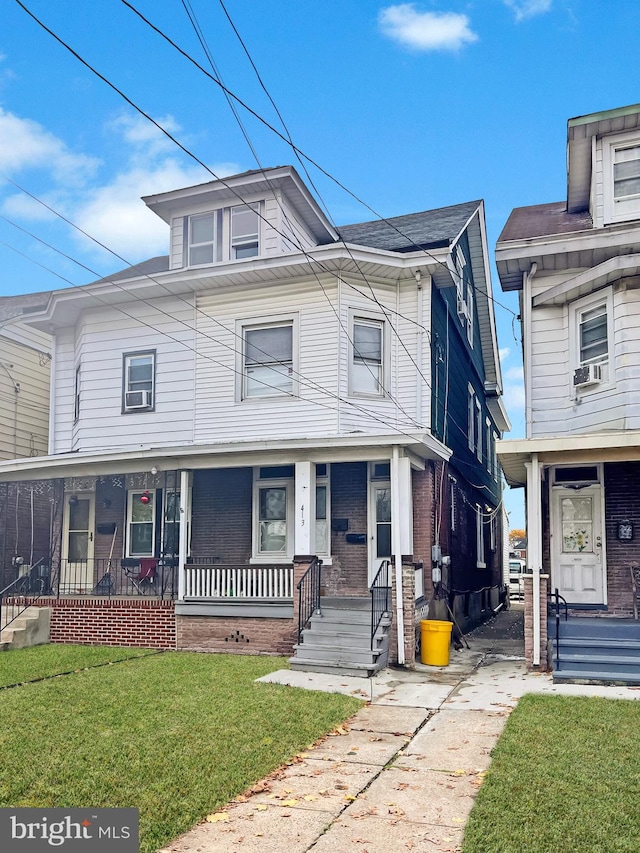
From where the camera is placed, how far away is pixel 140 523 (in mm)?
17031

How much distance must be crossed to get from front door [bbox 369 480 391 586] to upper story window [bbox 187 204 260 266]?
212 inches

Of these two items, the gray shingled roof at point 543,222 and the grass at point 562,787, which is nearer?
the grass at point 562,787

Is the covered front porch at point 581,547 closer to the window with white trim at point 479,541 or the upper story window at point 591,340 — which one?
the upper story window at point 591,340

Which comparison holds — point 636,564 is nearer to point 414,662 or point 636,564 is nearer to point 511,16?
point 414,662

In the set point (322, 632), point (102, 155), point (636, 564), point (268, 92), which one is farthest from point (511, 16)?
A: point (322, 632)

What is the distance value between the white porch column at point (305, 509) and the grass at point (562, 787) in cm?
558

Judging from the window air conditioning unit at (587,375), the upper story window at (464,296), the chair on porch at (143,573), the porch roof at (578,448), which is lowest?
the chair on porch at (143,573)

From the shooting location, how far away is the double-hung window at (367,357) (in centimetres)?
1514

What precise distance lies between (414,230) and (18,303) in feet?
35.8

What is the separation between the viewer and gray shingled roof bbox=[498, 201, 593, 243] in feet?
48.1

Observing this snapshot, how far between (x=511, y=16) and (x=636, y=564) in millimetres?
8442

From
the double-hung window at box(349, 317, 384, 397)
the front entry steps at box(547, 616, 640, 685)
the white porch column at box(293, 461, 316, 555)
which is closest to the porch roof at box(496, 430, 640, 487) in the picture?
the front entry steps at box(547, 616, 640, 685)

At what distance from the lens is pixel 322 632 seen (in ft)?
42.0

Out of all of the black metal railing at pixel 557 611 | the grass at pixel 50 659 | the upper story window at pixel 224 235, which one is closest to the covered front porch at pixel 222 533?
the grass at pixel 50 659
